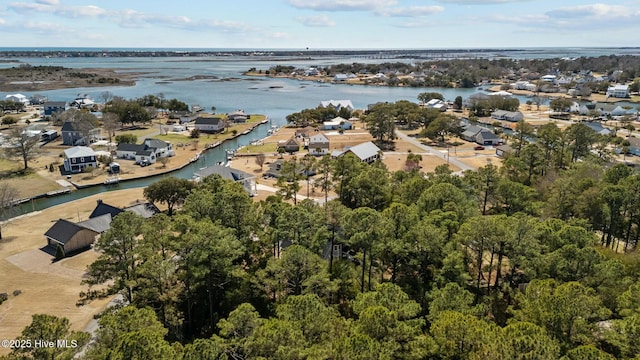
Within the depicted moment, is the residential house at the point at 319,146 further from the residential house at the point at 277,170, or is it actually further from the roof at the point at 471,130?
the roof at the point at 471,130

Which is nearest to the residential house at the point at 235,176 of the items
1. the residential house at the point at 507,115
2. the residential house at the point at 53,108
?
the residential house at the point at 53,108

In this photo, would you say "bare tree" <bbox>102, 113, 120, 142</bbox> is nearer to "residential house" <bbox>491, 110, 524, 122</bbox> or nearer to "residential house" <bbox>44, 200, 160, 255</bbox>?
"residential house" <bbox>44, 200, 160, 255</bbox>

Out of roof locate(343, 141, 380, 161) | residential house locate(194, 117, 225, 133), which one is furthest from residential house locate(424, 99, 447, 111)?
residential house locate(194, 117, 225, 133)

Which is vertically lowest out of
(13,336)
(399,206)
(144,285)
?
(13,336)

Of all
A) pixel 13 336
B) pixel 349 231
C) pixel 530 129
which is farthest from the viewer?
pixel 530 129

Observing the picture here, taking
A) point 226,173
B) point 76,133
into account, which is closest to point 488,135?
point 226,173

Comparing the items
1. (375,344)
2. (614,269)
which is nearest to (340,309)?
(375,344)

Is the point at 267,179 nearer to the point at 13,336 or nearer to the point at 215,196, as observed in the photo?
the point at 215,196
